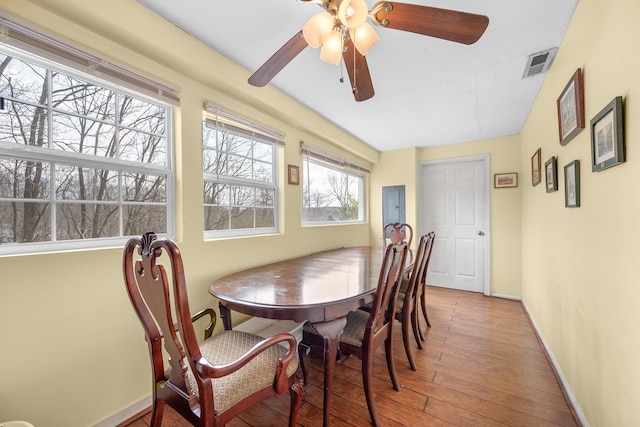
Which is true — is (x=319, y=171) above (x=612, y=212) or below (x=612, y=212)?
above

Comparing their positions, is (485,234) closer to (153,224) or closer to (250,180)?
(250,180)

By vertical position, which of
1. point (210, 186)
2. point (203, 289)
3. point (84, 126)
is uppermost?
point (84, 126)

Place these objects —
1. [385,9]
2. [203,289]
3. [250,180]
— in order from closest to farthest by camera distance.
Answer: [385,9], [203,289], [250,180]

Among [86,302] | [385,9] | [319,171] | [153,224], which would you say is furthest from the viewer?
[319,171]

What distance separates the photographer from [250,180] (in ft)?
7.54

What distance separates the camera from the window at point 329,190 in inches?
119

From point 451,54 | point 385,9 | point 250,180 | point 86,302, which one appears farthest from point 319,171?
point 86,302

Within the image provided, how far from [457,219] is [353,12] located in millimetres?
3689

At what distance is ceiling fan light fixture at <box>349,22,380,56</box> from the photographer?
1176mm

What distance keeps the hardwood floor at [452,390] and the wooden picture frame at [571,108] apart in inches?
64.7

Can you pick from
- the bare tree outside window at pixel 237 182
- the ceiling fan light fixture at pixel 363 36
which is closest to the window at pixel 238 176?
the bare tree outside window at pixel 237 182

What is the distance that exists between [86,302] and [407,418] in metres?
1.87

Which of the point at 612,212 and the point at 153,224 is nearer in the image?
the point at 612,212

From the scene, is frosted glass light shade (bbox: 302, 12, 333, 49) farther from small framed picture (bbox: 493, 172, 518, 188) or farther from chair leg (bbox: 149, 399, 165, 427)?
small framed picture (bbox: 493, 172, 518, 188)
